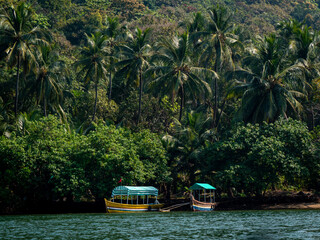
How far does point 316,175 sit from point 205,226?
17392 mm

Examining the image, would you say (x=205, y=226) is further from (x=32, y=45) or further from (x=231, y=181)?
(x=32, y=45)

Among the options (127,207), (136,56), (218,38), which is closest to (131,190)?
(127,207)

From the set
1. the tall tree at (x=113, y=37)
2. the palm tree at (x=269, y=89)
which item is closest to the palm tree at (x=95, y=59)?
the tall tree at (x=113, y=37)

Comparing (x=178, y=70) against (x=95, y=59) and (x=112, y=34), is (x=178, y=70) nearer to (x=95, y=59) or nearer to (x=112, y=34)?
(x=95, y=59)

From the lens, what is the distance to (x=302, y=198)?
3872 cm

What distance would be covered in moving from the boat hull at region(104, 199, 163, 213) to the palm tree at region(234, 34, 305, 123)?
37.8ft

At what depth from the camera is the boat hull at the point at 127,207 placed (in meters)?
36.5

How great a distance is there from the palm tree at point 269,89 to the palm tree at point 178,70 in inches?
197

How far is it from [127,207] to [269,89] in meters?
16.1

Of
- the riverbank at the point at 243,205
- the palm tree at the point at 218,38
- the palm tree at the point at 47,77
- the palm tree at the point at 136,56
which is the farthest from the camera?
the palm tree at the point at 136,56

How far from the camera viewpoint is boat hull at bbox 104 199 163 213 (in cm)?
3650

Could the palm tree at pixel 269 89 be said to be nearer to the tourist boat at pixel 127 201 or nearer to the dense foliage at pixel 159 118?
the dense foliage at pixel 159 118

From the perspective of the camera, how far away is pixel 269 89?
41.2 meters

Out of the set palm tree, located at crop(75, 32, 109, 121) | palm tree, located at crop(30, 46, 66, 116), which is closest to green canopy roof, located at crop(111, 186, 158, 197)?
palm tree, located at crop(30, 46, 66, 116)
